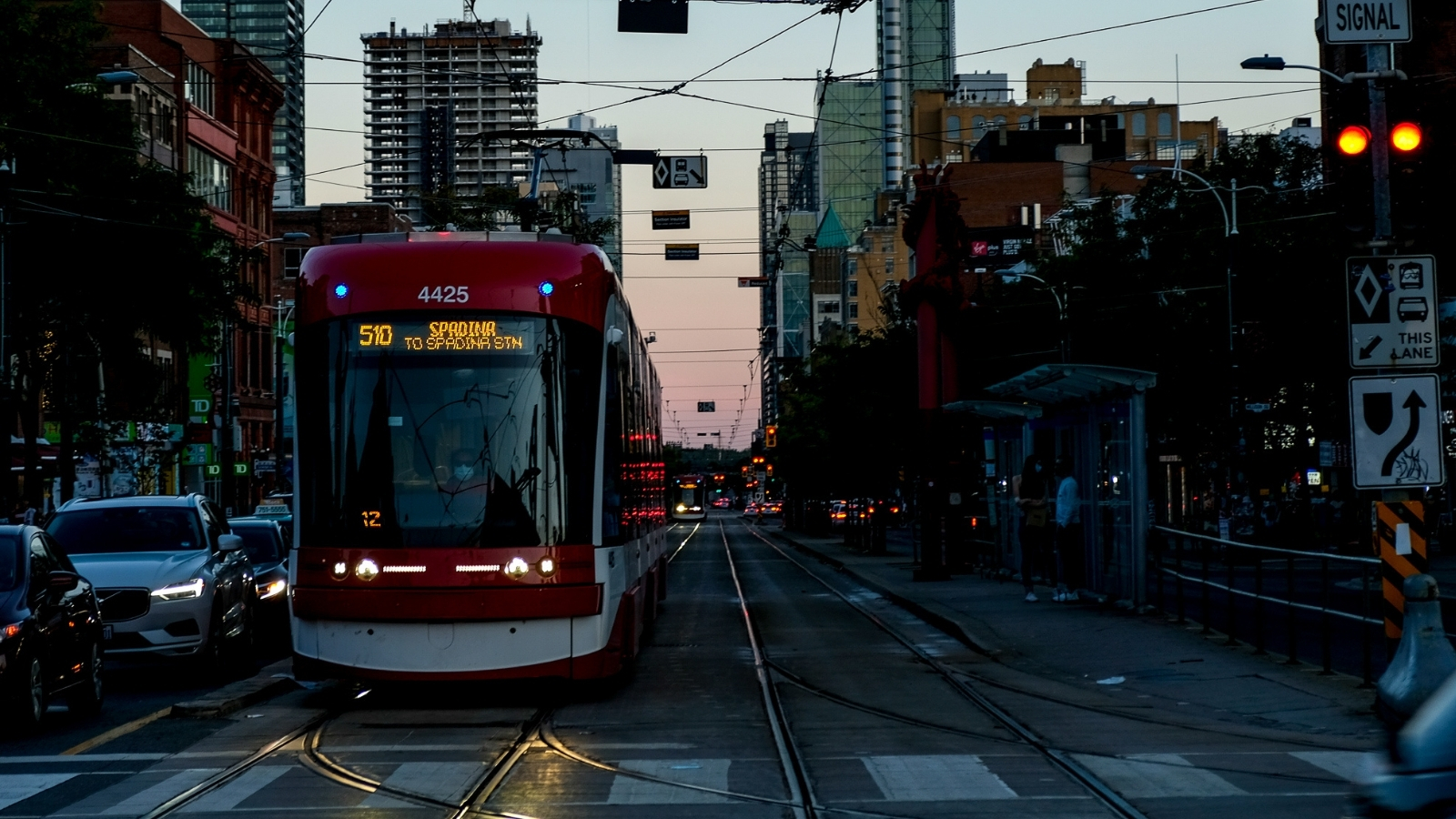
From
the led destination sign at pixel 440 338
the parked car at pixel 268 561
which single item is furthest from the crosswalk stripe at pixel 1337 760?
the parked car at pixel 268 561

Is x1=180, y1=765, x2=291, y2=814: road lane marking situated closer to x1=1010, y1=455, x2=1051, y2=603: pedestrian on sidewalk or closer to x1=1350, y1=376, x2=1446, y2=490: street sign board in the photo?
x1=1350, y1=376, x2=1446, y2=490: street sign board

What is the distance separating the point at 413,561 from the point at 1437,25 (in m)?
49.4

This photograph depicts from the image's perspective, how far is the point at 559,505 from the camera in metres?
13.5

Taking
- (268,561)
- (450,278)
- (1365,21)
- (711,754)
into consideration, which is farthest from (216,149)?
(711,754)

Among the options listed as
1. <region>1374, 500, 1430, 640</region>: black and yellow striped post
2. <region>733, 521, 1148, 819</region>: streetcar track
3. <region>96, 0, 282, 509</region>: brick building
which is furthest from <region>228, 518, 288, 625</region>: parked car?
<region>96, 0, 282, 509</region>: brick building

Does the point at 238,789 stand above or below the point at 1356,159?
below

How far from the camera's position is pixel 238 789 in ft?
32.8

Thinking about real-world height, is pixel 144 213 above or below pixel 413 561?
above

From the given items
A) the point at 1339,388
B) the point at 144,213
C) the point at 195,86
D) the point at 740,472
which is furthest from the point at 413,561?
the point at 740,472

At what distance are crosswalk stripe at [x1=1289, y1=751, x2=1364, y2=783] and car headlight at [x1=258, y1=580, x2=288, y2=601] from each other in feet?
42.9

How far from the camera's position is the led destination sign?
13719mm

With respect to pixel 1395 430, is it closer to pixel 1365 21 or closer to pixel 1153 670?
pixel 1365 21

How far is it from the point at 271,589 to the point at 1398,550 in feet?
42.0

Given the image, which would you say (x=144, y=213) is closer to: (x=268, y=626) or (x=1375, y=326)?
(x=268, y=626)
